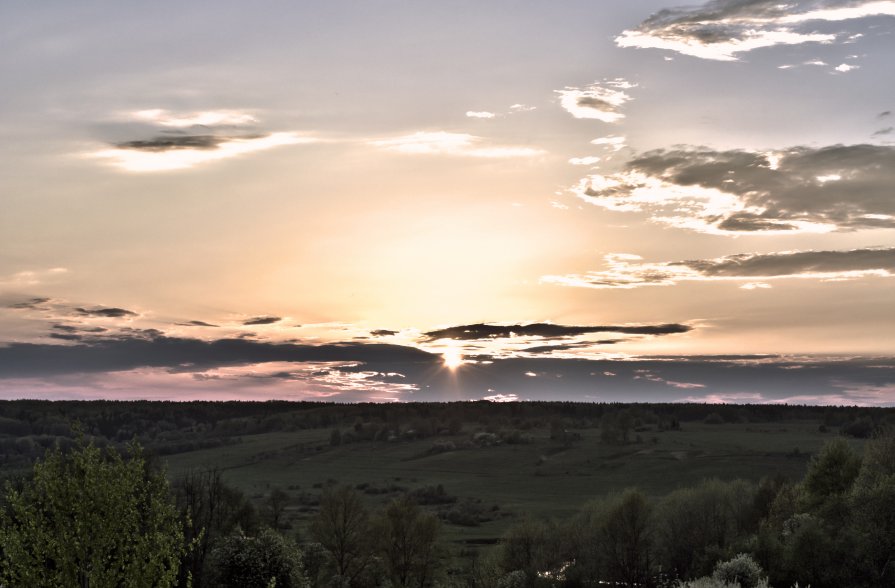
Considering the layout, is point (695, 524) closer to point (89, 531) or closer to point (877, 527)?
point (877, 527)

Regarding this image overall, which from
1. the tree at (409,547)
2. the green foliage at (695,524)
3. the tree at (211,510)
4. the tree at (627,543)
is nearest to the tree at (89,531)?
the tree at (211,510)

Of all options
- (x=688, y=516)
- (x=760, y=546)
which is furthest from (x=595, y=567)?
(x=760, y=546)

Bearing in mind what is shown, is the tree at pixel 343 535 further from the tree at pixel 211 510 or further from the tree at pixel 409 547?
the tree at pixel 211 510

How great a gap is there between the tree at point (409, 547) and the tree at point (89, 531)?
101788 mm

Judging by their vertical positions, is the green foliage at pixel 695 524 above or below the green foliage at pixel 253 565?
below

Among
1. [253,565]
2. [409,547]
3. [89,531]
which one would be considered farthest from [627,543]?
[89,531]

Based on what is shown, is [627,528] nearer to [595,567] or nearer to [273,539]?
[595,567]

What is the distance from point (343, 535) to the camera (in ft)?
413

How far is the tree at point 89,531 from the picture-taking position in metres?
26.1

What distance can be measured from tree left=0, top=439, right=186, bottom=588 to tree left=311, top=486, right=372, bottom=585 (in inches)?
3909

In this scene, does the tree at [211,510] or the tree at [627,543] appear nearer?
the tree at [211,510]

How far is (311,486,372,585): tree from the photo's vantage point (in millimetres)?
123625

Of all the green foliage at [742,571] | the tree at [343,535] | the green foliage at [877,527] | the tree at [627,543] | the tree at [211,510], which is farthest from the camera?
the tree at [343,535]

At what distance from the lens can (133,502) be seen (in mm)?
27641
